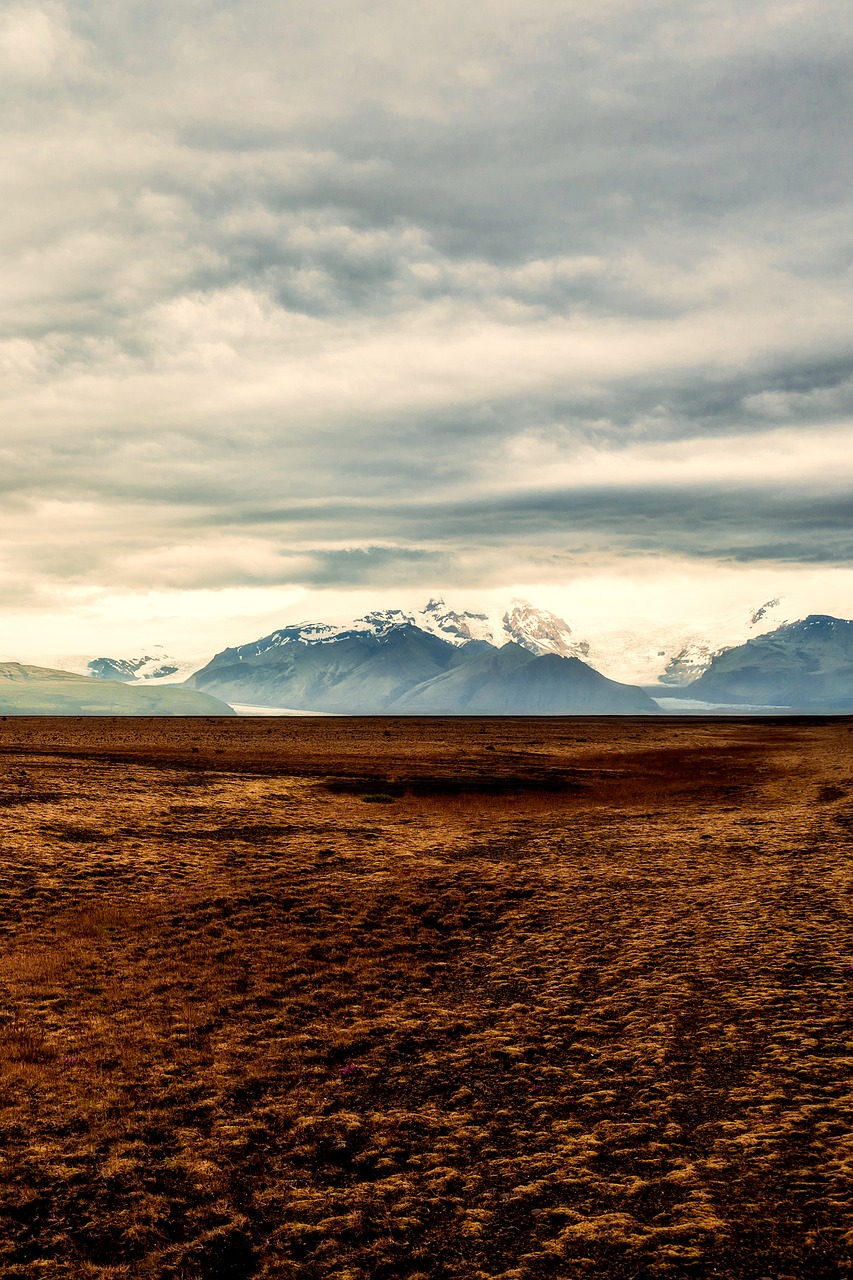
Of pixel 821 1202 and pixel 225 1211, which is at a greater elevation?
pixel 821 1202

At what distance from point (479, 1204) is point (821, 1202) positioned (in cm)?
451

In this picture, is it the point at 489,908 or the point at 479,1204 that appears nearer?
the point at 479,1204

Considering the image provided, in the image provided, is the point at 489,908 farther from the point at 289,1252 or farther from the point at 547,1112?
the point at 289,1252

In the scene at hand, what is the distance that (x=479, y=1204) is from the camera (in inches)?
446

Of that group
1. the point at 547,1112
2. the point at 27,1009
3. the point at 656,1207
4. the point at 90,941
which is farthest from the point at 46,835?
the point at 656,1207

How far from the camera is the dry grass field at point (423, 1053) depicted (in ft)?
35.0

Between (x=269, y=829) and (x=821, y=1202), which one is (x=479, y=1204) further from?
(x=269, y=829)

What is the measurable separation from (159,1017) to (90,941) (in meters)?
6.12

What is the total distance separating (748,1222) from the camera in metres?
10.4

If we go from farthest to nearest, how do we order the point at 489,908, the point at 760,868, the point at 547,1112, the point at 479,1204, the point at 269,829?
the point at 269,829
the point at 760,868
the point at 489,908
the point at 547,1112
the point at 479,1204

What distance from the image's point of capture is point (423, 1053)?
16594mm

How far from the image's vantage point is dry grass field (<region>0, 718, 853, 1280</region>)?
420 inches

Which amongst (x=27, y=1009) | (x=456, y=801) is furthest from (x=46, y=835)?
(x=456, y=801)

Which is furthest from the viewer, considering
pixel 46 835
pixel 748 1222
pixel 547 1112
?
pixel 46 835
